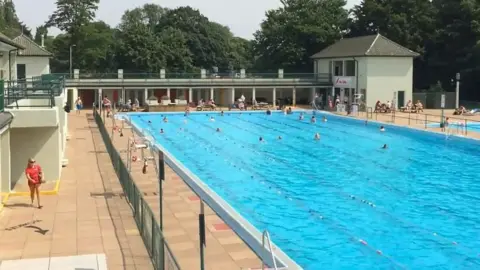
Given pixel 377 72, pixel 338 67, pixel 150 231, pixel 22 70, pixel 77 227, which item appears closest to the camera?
pixel 150 231

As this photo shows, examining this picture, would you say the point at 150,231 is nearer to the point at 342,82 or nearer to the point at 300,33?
the point at 342,82

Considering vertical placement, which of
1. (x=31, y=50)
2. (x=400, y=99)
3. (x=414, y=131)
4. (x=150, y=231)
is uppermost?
(x=31, y=50)

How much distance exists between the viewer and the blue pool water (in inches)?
496

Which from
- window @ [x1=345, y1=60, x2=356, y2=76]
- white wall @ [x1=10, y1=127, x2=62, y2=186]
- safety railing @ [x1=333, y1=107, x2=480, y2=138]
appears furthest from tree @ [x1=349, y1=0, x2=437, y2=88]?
white wall @ [x1=10, y1=127, x2=62, y2=186]

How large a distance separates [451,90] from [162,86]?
25.9m

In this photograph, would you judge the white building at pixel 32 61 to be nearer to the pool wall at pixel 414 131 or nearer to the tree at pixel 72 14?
the pool wall at pixel 414 131

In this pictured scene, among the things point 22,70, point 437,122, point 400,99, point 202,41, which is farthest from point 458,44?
point 22,70

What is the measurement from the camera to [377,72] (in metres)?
46.1

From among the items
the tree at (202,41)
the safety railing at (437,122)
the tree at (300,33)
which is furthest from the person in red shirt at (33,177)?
the tree at (202,41)

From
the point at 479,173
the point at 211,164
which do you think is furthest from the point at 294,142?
the point at 479,173

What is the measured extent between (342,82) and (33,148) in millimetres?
36363

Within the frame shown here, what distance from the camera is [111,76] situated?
49688 millimetres

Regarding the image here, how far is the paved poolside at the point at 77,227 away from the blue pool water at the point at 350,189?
3.36 metres

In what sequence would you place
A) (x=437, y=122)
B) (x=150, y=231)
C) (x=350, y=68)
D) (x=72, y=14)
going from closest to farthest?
(x=150, y=231) → (x=437, y=122) → (x=350, y=68) → (x=72, y=14)
